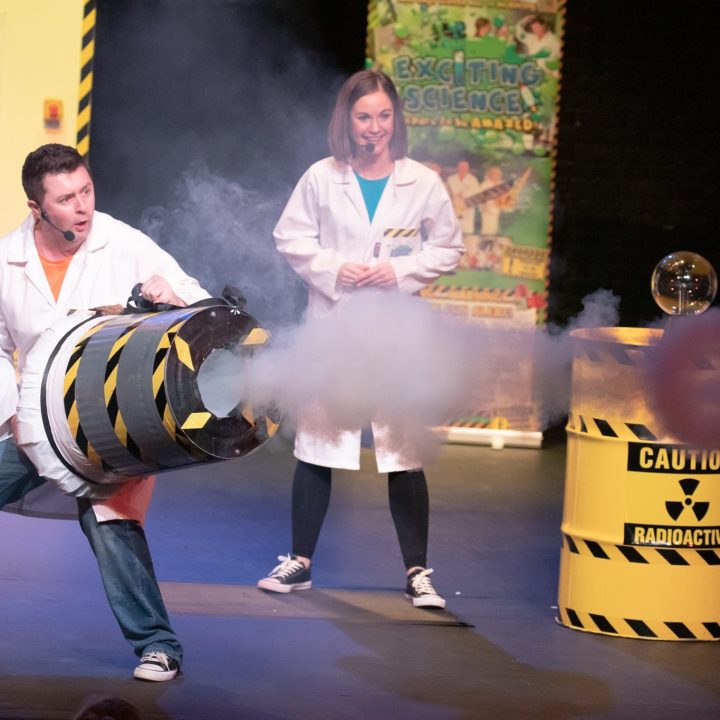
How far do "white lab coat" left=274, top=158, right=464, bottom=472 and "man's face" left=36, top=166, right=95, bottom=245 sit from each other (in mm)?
1213

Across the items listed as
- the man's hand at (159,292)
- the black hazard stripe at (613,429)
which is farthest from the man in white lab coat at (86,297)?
the black hazard stripe at (613,429)

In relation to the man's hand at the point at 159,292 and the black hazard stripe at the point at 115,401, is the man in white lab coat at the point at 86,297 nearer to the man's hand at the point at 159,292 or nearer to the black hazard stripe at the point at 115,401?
the man's hand at the point at 159,292

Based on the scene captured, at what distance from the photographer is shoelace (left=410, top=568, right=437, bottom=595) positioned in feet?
14.1

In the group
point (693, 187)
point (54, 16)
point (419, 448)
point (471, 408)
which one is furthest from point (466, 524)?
point (693, 187)

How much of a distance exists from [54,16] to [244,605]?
11.6 feet

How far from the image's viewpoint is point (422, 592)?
4305mm

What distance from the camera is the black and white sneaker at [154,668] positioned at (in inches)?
134

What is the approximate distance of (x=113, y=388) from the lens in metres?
3.12

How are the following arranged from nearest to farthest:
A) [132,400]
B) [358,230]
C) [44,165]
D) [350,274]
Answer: [132,400], [44,165], [350,274], [358,230]

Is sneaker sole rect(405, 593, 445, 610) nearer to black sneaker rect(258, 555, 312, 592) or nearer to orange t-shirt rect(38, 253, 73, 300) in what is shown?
black sneaker rect(258, 555, 312, 592)

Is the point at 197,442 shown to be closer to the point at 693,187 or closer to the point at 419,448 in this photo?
the point at 419,448

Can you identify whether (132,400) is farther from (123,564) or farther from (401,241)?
(401,241)

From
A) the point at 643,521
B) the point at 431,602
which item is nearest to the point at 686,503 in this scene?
the point at 643,521

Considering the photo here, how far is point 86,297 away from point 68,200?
267 millimetres
